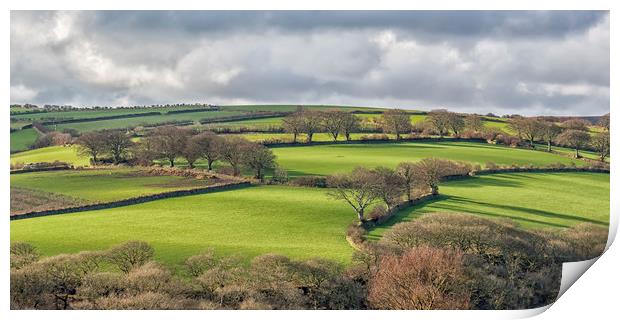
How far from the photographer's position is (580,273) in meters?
38.7

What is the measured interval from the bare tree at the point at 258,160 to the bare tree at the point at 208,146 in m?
4.82

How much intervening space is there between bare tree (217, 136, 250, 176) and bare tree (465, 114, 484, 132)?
40355 millimetres

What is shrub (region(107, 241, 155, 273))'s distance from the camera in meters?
37.6

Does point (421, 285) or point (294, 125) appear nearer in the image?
point (421, 285)

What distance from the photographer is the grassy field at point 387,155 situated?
229 feet

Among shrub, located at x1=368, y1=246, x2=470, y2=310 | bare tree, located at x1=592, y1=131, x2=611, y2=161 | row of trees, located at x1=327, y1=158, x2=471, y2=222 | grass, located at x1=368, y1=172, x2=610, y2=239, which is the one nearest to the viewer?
shrub, located at x1=368, y1=246, x2=470, y2=310

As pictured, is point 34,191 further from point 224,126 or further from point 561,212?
point 561,212

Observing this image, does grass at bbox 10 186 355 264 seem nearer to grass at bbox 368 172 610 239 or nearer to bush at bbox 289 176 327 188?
bush at bbox 289 176 327 188

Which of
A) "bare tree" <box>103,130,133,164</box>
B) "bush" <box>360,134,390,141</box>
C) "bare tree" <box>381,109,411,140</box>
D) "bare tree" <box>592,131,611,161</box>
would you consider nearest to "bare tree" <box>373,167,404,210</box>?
"bush" <box>360,134,390,141</box>

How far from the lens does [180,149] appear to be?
70000 mm

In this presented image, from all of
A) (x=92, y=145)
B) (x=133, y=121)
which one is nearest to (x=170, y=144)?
(x=92, y=145)

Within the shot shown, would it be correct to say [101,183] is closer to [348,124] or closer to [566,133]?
[348,124]

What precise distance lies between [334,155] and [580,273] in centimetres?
4061

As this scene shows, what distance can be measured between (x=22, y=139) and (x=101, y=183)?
2771cm
